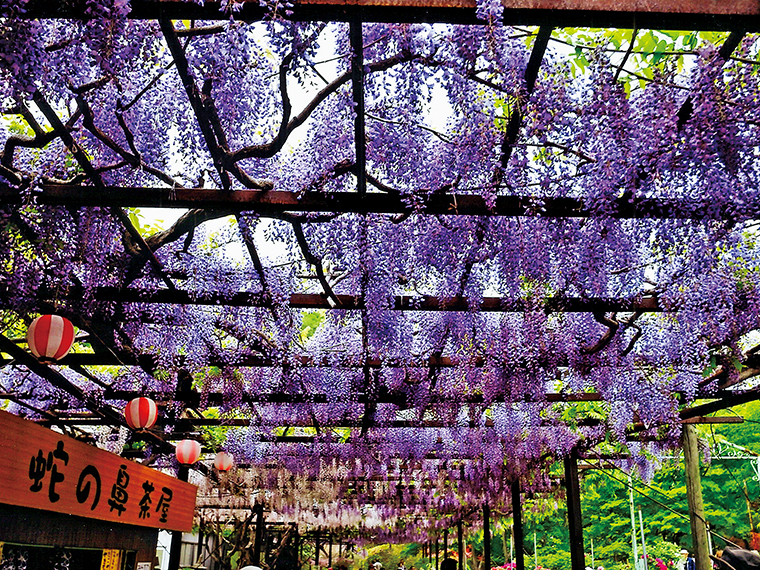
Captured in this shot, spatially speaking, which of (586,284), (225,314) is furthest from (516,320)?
(225,314)

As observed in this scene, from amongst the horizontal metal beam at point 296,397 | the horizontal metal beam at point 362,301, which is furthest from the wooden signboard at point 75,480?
the horizontal metal beam at point 362,301

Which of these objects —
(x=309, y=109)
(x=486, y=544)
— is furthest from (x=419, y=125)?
(x=486, y=544)

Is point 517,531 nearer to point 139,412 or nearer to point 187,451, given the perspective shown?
point 187,451

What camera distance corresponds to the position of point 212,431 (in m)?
10.8

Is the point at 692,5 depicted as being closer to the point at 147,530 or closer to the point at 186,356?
the point at 186,356

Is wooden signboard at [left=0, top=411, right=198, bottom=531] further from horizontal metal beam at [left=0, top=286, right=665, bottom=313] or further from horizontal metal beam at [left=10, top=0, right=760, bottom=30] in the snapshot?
horizontal metal beam at [left=10, top=0, right=760, bottom=30]

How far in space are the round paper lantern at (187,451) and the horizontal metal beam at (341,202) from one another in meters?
→ 4.55

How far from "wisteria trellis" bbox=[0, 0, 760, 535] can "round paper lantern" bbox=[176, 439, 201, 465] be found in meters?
0.28

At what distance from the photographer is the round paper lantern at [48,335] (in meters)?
4.29

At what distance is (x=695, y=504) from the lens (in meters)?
7.38

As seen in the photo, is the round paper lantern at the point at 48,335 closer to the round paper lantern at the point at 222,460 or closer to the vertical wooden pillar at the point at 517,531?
the round paper lantern at the point at 222,460

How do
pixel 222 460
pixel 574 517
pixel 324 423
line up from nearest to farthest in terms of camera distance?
pixel 324 423, pixel 222 460, pixel 574 517

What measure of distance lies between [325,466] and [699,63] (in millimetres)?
9153

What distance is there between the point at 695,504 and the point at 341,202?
6278 millimetres
